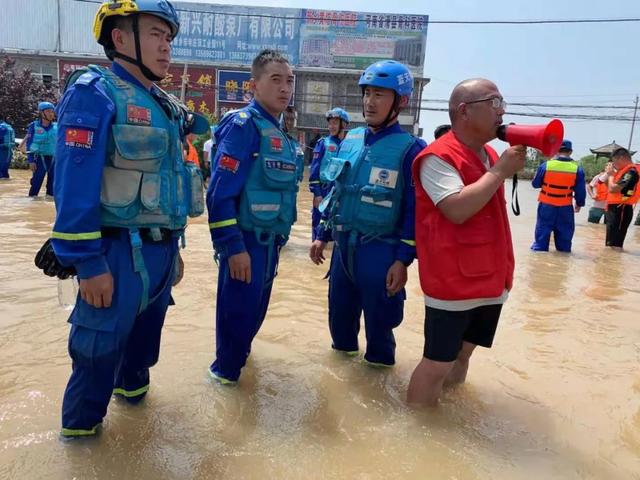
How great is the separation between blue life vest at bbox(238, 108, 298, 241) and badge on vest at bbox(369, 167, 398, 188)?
0.50 m

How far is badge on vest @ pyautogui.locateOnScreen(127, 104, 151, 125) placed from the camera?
2.14 meters

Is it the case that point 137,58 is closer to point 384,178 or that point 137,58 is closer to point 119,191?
point 119,191

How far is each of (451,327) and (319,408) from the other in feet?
3.00

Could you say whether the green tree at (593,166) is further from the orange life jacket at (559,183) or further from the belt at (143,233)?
the belt at (143,233)

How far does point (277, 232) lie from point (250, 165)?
43cm

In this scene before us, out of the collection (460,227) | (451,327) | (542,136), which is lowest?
(451,327)

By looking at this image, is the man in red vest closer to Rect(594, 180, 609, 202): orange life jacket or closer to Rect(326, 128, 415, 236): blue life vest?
Rect(326, 128, 415, 236): blue life vest

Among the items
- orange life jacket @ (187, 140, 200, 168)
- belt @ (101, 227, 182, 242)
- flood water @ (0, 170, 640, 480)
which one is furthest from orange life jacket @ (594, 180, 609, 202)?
belt @ (101, 227, 182, 242)

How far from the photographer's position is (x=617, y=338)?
448 cm

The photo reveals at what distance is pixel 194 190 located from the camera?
8.39ft

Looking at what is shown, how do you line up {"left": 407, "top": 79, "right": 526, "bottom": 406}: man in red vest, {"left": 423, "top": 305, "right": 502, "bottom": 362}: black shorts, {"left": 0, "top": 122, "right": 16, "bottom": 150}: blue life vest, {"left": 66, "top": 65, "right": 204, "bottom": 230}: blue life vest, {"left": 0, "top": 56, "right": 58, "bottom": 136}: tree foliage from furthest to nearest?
{"left": 0, "top": 56, "right": 58, "bottom": 136}: tree foliage, {"left": 0, "top": 122, "right": 16, "bottom": 150}: blue life vest, {"left": 423, "top": 305, "right": 502, "bottom": 362}: black shorts, {"left": 407, "top": 79, "right": 526, "bottom": 406}: man in red vest, {"left": 66, "top": 65, "right": 204, "bottom": 230}: blue life vest

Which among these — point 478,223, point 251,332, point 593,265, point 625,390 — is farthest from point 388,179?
point 593,265

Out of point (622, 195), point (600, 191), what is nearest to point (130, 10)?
point (622, 195)

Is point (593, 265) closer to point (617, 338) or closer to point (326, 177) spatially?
point (617, 338)
